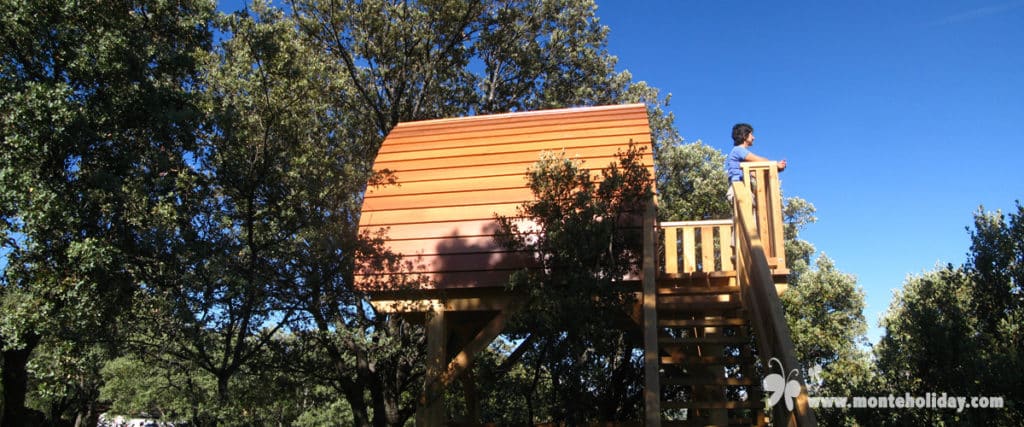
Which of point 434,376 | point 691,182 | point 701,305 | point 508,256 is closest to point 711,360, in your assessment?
point 701,305

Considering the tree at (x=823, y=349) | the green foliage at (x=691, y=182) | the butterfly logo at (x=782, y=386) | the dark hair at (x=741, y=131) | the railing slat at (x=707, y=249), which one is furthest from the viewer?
the green foliage at (x=691, y=182)

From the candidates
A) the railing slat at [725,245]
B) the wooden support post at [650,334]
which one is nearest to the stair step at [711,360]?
the wooden support post at [650,334]

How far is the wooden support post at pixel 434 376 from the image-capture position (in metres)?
5.52

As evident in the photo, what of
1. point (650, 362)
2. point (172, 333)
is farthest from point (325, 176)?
point (650, 362)

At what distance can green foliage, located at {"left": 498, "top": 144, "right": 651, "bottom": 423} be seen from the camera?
4574 millimetres

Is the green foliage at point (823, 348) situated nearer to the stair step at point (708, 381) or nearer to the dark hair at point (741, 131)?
the stair step at point (708, 381)

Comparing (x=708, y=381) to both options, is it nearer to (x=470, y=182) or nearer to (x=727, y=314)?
(x=727, y=314)

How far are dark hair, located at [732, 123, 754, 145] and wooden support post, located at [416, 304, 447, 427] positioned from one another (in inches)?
130

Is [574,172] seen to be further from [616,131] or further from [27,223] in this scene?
[27,223]

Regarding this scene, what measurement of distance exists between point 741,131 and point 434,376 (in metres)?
3.75

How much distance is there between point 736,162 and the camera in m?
5.89

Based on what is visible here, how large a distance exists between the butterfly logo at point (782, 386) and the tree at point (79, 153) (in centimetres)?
→ 505

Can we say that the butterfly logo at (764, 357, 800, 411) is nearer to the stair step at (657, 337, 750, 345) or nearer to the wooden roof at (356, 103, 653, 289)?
the stair step at (657, 337, 750, 345)

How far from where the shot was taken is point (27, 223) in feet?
15.6
